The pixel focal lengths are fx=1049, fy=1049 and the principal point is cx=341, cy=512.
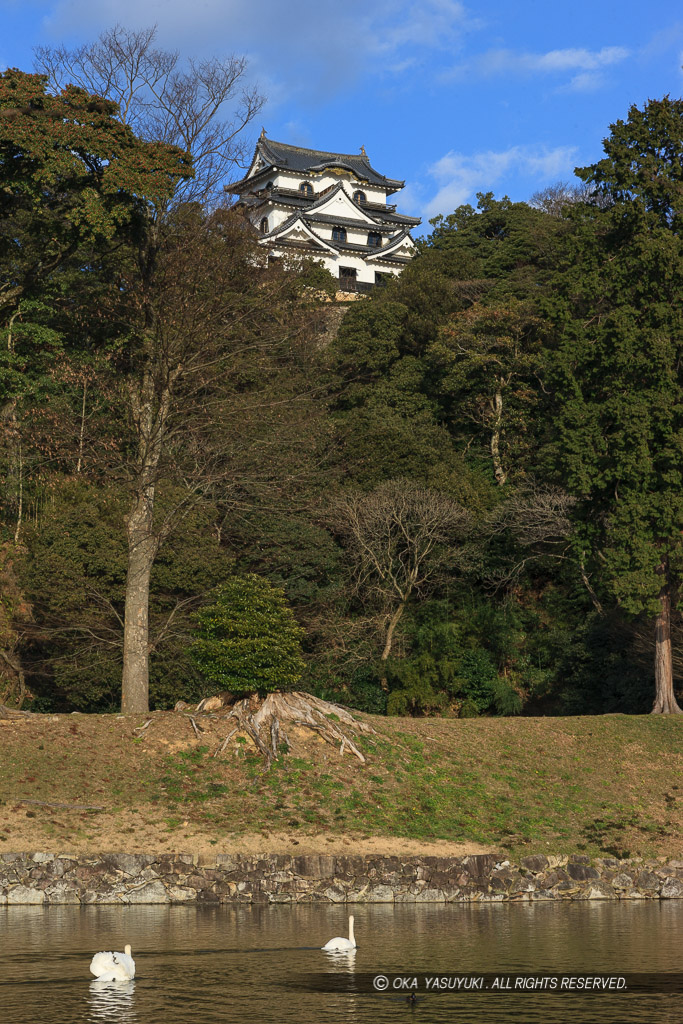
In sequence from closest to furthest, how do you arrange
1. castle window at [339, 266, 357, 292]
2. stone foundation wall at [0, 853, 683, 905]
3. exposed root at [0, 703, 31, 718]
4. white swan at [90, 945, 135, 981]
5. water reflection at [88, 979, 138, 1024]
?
water reflection at [88, 979, 138, 1024] < white swan at [90, 945, 135, 981] < stone foundation wall at [0, 853, 683, 905] < exposed root at [0, 703, 31, 718] < castle window at [339, 266, 357, 292]

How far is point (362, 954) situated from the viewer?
13.1 metres

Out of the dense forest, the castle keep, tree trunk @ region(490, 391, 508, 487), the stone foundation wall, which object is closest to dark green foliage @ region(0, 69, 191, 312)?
the dense forest

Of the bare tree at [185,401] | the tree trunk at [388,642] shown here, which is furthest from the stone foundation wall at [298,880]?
the tree trunk at [388,642]

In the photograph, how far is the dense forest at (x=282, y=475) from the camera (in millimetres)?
26000

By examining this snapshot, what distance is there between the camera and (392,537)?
38125mm

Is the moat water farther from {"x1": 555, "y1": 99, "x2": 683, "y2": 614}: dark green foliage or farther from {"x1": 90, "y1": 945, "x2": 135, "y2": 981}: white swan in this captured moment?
{"x1": 555, "y1": 99, "x2": 683, "y2": 614}: dark green foliage

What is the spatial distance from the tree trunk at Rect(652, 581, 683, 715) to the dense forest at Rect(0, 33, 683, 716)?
3.4 inches

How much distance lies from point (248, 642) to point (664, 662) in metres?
12.4

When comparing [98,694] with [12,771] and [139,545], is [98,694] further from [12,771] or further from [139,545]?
[12,771]

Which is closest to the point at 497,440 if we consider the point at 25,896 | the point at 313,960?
the point at 25,896

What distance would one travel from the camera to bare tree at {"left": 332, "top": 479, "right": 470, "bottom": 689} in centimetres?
3766

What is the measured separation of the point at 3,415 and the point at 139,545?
9.25m

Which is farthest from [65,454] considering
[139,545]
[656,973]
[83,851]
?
[656,973]

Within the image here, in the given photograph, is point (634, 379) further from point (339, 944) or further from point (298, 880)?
point (339, 944)
